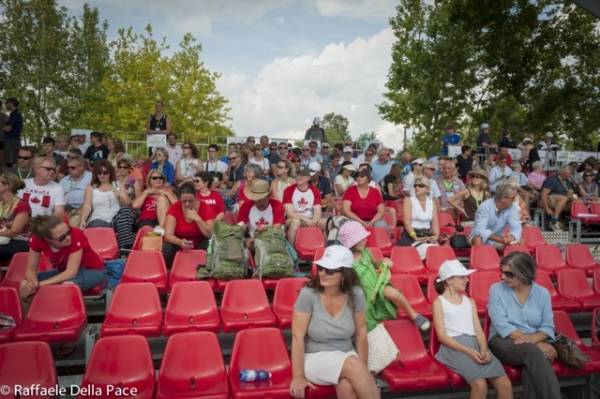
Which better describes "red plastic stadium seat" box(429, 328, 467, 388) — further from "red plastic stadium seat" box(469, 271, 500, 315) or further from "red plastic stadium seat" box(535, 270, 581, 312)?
"red plastic stadium seat" box(535, 270, 581, 312)

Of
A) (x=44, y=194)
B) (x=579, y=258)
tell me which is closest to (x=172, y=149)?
(x=44, y=194)

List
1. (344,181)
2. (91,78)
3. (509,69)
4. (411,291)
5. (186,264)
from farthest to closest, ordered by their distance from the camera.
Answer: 1. (91,78)
2. (509,69)
3. (344,181)
4. (186,264)
5. (411,291)

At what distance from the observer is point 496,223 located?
5.97 meters

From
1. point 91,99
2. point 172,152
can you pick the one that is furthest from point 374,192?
point 91,99

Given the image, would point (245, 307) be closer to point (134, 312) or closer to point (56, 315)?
point (134, 312)

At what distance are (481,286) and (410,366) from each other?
139 centimetres

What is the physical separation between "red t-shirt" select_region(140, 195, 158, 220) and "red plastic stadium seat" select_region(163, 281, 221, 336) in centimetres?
233

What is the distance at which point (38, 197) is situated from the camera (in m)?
5.66

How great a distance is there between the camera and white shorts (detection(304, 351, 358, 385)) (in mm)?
3184

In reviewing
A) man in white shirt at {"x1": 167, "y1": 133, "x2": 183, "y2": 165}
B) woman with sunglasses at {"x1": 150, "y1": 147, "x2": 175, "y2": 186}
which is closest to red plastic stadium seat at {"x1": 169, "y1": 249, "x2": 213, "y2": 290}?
woman with sunglasses at {"x1": 150, "y1": 147, "x2": 175, "y2": 186}

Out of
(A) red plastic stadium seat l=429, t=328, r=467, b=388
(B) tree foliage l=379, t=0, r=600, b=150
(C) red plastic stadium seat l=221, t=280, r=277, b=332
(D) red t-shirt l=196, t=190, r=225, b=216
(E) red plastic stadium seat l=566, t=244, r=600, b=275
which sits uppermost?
(B) tree foliage l=379, t=0, r=600, b=150

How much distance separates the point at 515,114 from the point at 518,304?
18760mm

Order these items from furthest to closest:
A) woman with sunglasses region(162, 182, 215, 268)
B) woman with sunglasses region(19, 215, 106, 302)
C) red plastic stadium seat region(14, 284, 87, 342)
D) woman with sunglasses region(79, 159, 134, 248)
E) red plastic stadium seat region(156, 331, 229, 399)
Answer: woman with sunglasses region(79, 159, 134, 248) → woman with sunglasses region(162, 182, 215, 268) → woman with sunglasses region(19, 215, 106, 302) → red plastic stadium seat region(14, 284, 87, 342) → red plastic stadium seat region(156, 331, 229, 399)

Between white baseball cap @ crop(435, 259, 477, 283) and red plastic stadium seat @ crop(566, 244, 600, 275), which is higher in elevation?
white baseball cap @ crop(435, 259, 477, 283)
